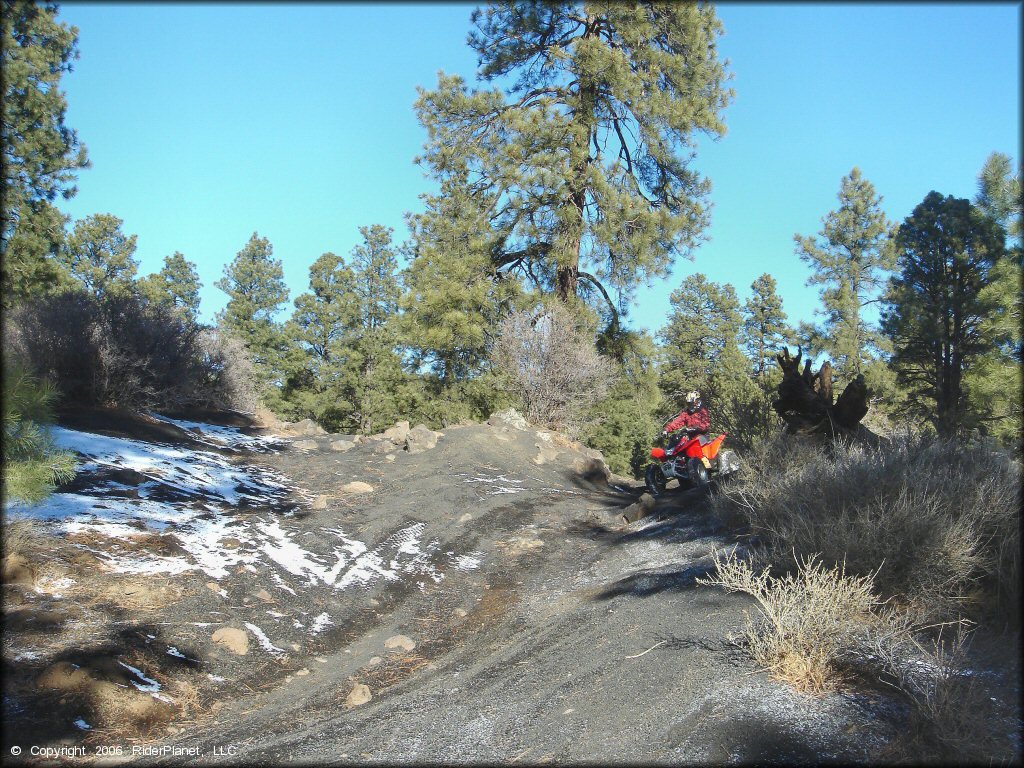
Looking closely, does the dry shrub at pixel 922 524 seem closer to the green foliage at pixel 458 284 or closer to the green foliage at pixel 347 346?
the green foliage at pixel 458 284

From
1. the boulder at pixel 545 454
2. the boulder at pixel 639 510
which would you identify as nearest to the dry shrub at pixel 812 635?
the boulder at pixel 639 510

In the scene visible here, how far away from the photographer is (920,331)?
2075 centimetres

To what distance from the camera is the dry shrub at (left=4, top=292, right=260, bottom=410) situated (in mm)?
11281

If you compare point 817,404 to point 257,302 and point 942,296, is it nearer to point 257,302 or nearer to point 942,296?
point 942,296

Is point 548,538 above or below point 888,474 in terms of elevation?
below

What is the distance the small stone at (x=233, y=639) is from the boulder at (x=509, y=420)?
10.6 metres

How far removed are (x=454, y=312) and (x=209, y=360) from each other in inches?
255

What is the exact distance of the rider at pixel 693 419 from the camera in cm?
1080

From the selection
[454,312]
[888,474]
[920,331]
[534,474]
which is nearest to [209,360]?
[454,312]

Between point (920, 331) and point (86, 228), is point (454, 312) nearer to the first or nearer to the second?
point (920, 331)

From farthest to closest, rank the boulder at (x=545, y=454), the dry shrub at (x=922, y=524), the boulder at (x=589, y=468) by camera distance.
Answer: the boulder at (x=589, y=468) → the boulder at (x=545, y=454) → the dry shrub at (x=922, y=524)

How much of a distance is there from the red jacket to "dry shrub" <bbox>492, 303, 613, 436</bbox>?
6.69 m

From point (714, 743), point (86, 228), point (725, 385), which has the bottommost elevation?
point (714, 743)

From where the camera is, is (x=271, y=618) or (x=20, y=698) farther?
(x=271, y=618)
